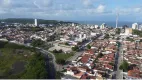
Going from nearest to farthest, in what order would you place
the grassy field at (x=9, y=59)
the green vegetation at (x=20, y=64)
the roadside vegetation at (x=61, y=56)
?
1. the green vegetation at (x=20, y=64)
2. the grassy field at (x=9, y=59)
3. the roadside vegetation at (x=61, y=56)

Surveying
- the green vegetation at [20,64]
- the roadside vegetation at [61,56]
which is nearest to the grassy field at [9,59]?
the green vegetation at [20,64]

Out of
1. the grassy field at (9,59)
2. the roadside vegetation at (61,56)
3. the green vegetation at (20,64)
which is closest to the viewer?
the green vegetation at (20,64)

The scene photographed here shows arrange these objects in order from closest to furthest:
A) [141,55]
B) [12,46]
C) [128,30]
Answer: [141,55] → [12,46] → [128,30]

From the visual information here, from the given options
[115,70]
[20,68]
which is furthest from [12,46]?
[115,70]

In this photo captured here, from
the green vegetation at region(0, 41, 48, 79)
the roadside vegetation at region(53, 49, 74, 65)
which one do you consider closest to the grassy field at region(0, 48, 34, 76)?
the green vegetation at region(0, 41, 48, 79)

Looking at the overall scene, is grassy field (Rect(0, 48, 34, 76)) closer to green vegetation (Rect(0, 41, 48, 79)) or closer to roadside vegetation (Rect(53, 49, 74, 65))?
green vegetation (Rect(0, 41, 48, 79))

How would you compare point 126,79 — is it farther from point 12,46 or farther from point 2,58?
point 12,46

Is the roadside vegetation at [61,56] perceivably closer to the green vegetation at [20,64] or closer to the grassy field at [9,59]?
the green vegetation at [20,64]

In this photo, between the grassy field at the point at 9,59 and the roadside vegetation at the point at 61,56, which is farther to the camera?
the roadside vegetation at the point at 61,56
